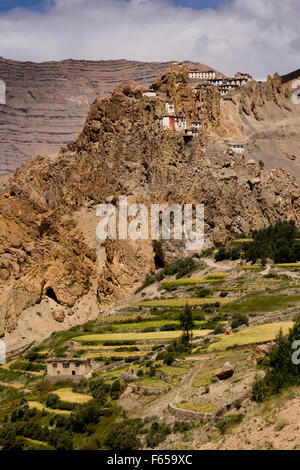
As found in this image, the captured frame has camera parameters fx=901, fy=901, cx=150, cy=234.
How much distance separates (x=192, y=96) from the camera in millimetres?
137625

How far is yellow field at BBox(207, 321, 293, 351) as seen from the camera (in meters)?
64.3

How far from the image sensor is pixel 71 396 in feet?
206

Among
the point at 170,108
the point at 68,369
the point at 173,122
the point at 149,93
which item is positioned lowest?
the point at 68,369

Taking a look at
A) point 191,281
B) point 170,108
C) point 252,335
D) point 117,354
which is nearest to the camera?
point 252,335

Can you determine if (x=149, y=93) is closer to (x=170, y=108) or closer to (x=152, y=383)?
(x=170, y=108)

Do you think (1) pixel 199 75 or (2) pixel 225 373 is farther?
(1) pixel 199 75

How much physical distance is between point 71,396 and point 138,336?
19.3 m

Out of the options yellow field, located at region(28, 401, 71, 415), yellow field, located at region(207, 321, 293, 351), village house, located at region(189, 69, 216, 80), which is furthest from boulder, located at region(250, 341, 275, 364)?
village house, located at region(189, 69, 216, 80)

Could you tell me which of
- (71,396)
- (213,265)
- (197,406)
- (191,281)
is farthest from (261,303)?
(197,406)

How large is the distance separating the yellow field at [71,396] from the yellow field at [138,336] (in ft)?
45.1

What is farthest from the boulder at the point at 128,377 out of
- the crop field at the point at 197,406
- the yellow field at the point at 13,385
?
the yellow field at the point at 13,385

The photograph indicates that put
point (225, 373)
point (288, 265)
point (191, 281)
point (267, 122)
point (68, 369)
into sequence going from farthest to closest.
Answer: point (267, 122) → point (191, 281) → point (288, 265) → point (68, 369) → point (225, 373)

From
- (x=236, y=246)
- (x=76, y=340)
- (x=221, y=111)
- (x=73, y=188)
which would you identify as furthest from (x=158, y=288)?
(x=221, y=111)

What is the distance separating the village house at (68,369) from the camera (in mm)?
71812
